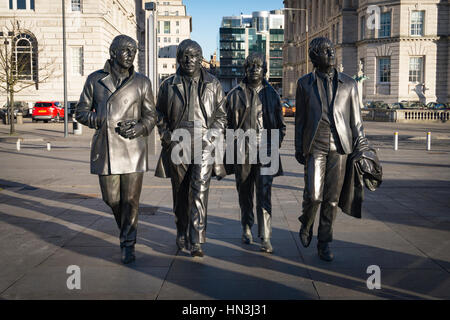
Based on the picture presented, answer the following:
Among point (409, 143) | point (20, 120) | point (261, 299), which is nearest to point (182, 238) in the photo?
point (261, 299)

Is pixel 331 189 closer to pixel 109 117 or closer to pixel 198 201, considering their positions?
pixel 198 201

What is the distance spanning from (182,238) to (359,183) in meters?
2.06

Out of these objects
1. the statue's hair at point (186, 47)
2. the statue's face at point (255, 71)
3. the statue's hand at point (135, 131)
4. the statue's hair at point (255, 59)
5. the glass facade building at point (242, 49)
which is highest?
the glass facade building at point (242, 49)

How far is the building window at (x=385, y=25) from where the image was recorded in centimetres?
5459

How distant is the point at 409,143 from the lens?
21516 mm

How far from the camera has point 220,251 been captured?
5.89 m

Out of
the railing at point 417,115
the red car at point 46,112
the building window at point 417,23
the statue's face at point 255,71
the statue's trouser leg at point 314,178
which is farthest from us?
the building window at point 417,23

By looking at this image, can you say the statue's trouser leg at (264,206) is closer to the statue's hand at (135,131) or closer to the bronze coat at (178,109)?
the bronze coat at (178,109)

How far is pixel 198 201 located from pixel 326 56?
2.04 meters

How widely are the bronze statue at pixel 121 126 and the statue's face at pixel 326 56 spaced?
1.85 metres

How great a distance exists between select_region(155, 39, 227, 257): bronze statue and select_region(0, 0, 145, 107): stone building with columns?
38243 mm

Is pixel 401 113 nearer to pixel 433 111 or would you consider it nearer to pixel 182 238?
pixel 433 111
